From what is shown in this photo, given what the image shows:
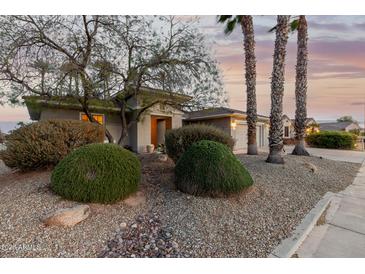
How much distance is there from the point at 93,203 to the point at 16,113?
7695 millimetres

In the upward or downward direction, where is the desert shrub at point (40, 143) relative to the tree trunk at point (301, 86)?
downward

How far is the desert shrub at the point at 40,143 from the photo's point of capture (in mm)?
4188

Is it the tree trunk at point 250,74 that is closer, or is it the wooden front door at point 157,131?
the tree trunk at point 250,74

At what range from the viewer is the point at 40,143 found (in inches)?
166

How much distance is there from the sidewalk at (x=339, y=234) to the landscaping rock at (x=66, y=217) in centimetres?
310

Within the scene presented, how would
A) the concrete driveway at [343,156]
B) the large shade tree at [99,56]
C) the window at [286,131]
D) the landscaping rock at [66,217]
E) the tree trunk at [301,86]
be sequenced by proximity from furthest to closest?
the window at [286,131] < the concrete driveway at [343,156] < the tree trunk at [301,86] < the large shade tree at [99,56] < the landscaping rock at [66,217]

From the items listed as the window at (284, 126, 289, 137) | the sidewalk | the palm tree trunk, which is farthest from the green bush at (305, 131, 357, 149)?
the sidewalk

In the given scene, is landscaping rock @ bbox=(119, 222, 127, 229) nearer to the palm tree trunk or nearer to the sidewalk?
the sidewalk

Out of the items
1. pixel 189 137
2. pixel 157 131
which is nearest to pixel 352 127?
pixel 157 131

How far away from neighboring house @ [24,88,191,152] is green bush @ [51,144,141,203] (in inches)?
171

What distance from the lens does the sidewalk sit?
8.14ft

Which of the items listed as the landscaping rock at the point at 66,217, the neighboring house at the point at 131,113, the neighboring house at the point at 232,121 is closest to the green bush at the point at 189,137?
the neighboring house at the point at 131,113

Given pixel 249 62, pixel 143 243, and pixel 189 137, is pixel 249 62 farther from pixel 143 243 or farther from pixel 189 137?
pixel 143 243

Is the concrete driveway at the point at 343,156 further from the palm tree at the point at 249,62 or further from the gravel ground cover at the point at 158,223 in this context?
the gravel ground cover at the point at 158,223
